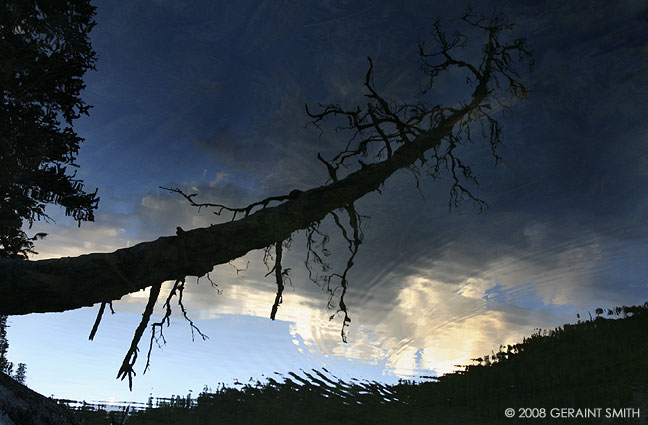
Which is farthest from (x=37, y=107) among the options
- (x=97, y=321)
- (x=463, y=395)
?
(x=463, y=395)

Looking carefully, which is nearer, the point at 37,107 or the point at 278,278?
the point at 278,278

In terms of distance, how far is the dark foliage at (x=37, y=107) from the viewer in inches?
392

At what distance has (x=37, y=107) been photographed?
36.6ft

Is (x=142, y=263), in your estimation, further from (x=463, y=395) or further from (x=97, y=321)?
(x=463, y=395)

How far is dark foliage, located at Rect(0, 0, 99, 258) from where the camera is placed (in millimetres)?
9961

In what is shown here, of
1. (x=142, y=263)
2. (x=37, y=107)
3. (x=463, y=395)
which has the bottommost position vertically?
(x=463, y=395)

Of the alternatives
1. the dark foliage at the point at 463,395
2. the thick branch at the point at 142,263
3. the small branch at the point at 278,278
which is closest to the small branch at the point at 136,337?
the thick branch at the point at 142,263

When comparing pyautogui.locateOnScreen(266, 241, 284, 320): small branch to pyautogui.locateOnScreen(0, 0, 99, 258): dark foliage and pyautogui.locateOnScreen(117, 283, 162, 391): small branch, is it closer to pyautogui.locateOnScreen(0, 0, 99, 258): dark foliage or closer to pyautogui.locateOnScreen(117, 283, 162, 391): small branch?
pyautogui.locateOnScreen(117, 283, 162, 391): small branch

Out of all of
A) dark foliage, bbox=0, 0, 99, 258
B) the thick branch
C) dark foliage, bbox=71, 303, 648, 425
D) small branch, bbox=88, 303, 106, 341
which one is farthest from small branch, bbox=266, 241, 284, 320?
dark foliage, bbox=0, 0, 99, 258

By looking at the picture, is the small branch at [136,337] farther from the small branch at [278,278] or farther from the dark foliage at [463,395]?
the dark foliage at [463,395]

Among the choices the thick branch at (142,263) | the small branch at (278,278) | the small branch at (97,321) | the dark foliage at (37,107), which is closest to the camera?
the thick branch at (142,263)

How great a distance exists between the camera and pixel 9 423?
2850 millimetres

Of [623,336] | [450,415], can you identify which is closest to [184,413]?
[450,415]

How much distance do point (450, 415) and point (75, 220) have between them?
1222 centimetres
